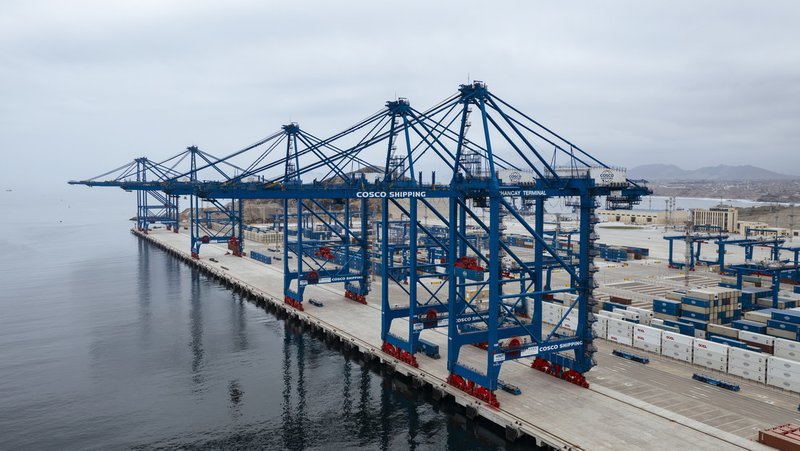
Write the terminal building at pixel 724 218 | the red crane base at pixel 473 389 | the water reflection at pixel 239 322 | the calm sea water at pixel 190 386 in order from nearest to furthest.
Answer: the calm sea water at pixel 190 386 < the red crane base at pixel 473 389 < the water reflection at pixel 239 322 < the terminal building at pixel 724 218

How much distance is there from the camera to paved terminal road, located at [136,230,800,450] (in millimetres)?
24641

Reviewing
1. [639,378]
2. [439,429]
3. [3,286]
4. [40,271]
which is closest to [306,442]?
[439,429]

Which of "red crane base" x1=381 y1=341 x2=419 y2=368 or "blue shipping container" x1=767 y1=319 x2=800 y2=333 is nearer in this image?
"red crane base" x1=381 y1=341 x2=419 y2=368

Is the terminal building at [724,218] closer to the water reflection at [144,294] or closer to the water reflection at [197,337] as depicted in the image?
the water reflection at [197,337]

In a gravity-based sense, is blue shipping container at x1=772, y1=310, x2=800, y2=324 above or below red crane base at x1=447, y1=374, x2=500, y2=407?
above

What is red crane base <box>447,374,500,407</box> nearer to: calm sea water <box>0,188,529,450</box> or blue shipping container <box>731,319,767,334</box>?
calm sea water <box>0,188,529,450</box>

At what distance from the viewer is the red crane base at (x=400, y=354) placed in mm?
35562

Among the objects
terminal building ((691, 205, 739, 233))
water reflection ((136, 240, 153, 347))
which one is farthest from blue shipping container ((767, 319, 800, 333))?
terminal building ((691, 205, 739, 233))

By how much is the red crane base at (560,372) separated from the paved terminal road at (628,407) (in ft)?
1.37

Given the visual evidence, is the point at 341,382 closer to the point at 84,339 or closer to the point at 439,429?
the point at 439,429

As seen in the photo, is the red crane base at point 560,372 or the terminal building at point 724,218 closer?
the red crane base at point 560,372

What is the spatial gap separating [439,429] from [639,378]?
485 inches

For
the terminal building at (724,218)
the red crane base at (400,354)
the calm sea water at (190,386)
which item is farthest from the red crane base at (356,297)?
the terminal building at (724,218)

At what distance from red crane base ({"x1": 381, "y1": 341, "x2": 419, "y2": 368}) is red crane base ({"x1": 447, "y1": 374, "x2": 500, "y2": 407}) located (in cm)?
372
